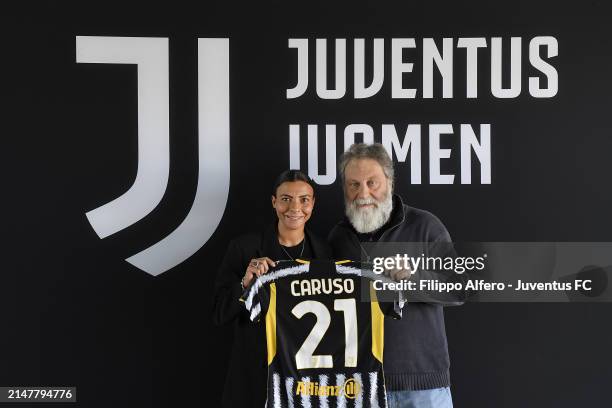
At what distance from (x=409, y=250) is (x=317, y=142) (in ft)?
2.38

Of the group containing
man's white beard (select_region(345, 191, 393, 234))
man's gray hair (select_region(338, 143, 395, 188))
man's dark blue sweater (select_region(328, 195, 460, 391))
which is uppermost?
man's gray hair (select_region(338, 143, 395, 188))

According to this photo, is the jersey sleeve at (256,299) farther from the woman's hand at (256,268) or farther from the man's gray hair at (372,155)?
the man's gray hair at (372,155)

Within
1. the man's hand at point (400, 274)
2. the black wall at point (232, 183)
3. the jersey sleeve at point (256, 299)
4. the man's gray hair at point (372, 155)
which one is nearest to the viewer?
the man's hand at point (400, 274)

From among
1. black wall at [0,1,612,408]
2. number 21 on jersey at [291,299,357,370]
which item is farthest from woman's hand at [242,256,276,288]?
black wall at [0,1,612,408]

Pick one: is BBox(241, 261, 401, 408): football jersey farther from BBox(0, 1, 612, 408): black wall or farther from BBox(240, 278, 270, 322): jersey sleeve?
BBox(0, 1, 612, 408): black wall

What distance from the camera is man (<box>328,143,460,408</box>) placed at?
90.7 inches

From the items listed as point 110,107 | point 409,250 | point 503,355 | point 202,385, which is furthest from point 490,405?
point 110,107

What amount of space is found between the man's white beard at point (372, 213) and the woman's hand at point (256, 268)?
14.0 inches

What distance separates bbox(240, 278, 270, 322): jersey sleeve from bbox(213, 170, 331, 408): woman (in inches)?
2.7

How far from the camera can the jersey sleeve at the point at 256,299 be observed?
2.30m

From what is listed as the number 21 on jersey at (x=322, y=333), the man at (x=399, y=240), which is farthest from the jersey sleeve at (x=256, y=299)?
the man at (x=399, y=240)

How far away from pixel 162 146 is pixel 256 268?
85 cm

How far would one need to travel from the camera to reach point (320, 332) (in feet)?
7.68

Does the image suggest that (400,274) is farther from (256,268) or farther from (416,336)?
(256,268)
